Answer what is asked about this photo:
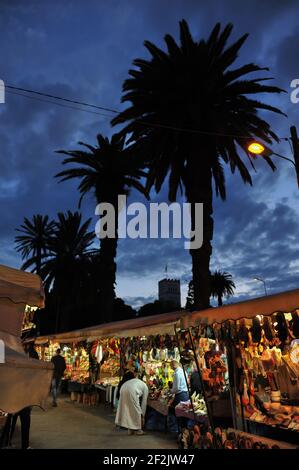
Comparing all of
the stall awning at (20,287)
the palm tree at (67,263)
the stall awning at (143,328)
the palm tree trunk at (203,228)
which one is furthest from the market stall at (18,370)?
the palm tree at (67,263)

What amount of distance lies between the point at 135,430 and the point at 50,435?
6.53 feet

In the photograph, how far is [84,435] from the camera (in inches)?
350

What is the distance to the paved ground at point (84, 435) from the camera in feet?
25.8

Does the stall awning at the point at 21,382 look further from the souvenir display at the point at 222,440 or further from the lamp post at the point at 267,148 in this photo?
the lamp post at the point at 267,148

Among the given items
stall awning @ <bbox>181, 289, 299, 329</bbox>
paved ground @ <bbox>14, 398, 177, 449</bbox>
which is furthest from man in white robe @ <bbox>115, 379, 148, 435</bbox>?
stall awning @ <bbox>181, 289, 299, 329</bbox>

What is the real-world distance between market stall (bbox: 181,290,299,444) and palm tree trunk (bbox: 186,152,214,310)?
18.7 ft

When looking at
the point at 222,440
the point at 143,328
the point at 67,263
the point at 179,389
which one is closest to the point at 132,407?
the point at 179,389

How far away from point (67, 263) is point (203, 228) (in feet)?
87.6

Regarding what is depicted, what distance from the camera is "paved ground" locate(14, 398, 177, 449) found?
7867 millimetres

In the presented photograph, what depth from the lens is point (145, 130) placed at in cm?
1723

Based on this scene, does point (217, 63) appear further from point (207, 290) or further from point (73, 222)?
point (73, 222)

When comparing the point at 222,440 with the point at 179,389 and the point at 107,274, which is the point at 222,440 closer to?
the point at 179,389

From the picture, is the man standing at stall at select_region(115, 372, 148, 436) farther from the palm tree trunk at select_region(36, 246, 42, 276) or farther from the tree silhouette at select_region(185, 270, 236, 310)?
the tree silhouette at select_region(185, 270, 236, 310)
